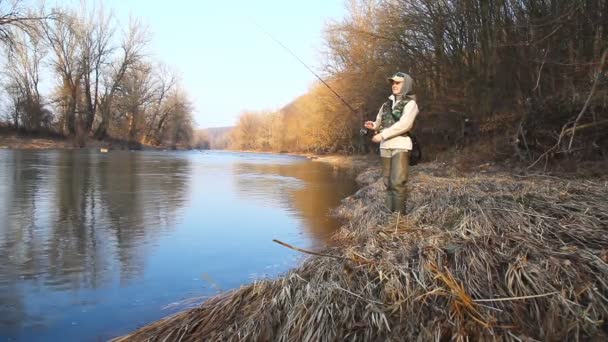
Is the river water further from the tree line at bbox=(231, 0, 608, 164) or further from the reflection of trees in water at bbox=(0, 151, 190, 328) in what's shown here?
the tree line at bbox=(231, 0, 608, 164)

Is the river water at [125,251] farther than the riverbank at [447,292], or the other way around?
the river water at [125,251]

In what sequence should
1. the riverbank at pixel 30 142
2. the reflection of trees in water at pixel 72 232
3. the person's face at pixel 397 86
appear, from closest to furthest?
the reflection of trees in water at pixel 72 232 < the person's face at pixel 397 86 < the riverbank at pixel 30 142

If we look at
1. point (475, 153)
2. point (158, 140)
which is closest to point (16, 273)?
point (475, 153)

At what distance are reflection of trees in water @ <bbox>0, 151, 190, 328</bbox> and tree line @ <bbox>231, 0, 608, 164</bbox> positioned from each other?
14.8 ft

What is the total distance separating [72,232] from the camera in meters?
6.11

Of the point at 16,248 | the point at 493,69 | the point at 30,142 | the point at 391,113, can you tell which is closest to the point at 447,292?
the point at 391,113

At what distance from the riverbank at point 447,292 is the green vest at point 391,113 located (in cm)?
202

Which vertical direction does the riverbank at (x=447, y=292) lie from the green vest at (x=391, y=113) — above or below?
below

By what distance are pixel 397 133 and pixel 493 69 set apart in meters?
10.9

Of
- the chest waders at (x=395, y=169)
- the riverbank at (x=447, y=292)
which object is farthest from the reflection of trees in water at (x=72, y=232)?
the chest waders at (x=395, y=169)

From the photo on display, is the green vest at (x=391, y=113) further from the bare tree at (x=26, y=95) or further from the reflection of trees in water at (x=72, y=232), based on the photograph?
the bare tree at (x=26, y=95)

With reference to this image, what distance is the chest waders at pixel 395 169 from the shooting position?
5680mm

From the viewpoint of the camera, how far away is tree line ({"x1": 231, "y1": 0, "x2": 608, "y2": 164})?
878 centimetres

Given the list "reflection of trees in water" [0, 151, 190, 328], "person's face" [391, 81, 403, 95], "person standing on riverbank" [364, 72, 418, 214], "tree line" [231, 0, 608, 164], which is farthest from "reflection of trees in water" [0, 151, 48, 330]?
"tree line" [231, 0, 608, 164]
